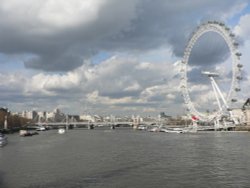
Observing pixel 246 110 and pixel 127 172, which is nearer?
pixel 127 172

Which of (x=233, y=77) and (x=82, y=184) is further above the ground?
(x=233, y=77)

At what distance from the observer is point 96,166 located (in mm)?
29625

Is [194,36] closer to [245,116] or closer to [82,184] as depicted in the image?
[245,116]

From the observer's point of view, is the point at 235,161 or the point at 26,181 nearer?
the point at 26,181

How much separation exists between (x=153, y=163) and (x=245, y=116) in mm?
100767

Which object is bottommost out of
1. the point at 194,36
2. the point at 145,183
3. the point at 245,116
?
the point at 145,183

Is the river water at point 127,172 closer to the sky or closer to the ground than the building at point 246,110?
closer to the ground

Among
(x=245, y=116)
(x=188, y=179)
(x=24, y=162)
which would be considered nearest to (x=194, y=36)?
(x=245, y=116)

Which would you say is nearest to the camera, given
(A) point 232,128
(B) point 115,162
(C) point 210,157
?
(B) point 115,162

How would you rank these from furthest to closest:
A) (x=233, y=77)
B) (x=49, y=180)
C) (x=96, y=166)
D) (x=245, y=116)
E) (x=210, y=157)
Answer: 1. (x=245, y=116)
2. (x=233, y=77)
3. (x=210, y=157)
4. (x=96, y=166)
5. (x=49, y=180)

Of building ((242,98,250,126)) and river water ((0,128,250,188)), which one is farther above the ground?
building ((242,98,250,126))

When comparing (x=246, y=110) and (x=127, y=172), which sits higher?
(x=246, y=110)

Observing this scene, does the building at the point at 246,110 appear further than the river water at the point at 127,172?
Yes

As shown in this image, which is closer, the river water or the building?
the river water
